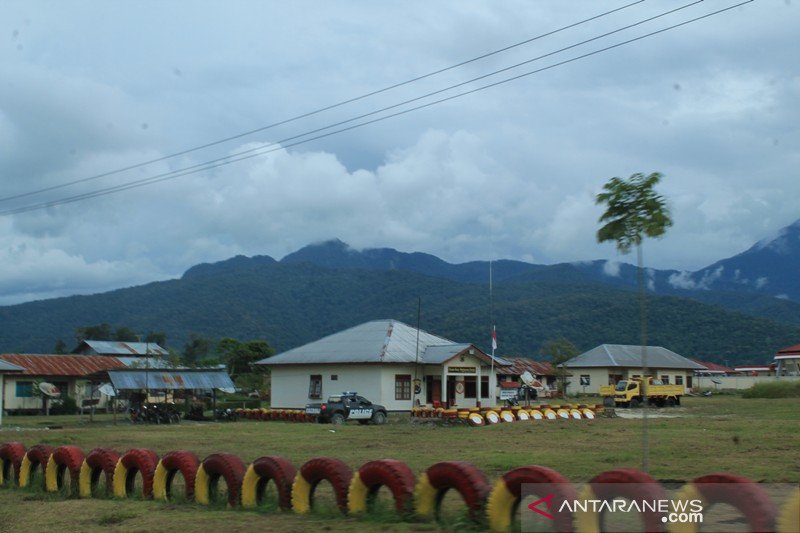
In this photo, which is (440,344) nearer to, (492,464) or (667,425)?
(667,425)

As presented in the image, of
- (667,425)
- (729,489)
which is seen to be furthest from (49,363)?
(729,489)

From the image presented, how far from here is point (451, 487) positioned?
1083 centimetres

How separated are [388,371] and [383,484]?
39.8m

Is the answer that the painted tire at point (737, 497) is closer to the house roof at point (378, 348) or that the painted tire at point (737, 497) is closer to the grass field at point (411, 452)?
the grass field at point (411, 452)

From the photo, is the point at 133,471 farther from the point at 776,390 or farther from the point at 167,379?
the point at 776,390

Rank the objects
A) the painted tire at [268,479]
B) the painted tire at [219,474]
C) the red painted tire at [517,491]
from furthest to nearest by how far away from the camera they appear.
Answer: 1. the painted tire at [219,474]
2. the painted tire at [268,479]
3. the red painted tire at [517,491]

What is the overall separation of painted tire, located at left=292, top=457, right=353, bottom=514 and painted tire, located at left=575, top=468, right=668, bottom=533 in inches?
151

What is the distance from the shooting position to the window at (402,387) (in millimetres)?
51838

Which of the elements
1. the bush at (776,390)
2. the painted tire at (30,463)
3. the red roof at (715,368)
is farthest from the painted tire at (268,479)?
the red roof at (715,368)

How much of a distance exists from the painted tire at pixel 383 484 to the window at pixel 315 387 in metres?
42.4

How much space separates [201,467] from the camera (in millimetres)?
13992

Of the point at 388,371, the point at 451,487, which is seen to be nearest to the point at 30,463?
the point at 451,487

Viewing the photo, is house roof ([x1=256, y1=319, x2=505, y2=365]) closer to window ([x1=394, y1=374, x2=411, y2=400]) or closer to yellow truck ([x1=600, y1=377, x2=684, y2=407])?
window ([x1=394, y1=374, x2=411, y2=400])

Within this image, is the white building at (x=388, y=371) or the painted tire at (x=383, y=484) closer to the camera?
the painted tire at (x=383, y=484)
